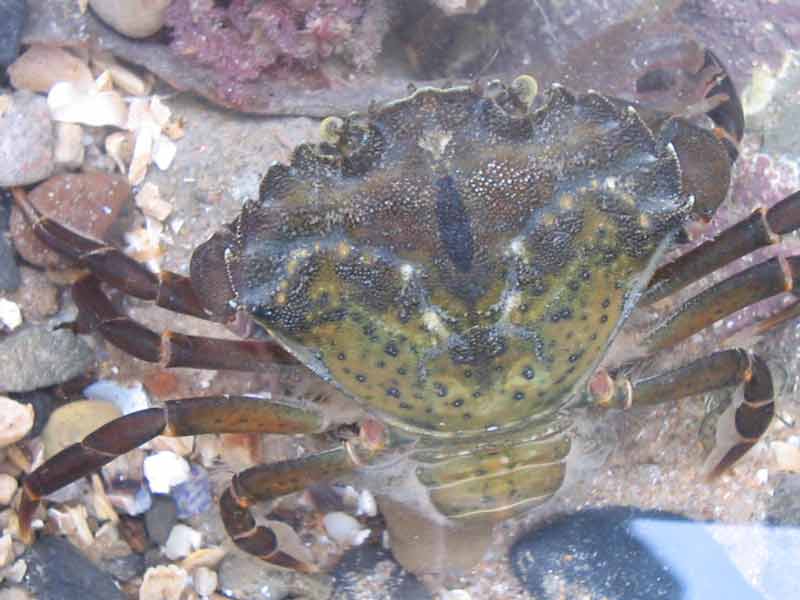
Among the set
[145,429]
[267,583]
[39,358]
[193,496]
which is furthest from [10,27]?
[267,583]

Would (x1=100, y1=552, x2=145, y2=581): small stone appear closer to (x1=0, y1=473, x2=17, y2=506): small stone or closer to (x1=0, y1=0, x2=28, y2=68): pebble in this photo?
(x1=0, y1=473, x2=17, y2=506): small stone

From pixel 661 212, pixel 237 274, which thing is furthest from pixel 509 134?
pixel 237 274

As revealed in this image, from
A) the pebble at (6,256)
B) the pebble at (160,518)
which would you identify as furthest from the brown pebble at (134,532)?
the pebble at (6,256)

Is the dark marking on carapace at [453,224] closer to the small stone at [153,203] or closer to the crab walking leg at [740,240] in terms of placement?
the crab walking leg at [740,240]

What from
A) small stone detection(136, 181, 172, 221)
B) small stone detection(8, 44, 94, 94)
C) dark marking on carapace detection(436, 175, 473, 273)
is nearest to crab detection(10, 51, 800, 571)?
dark marking on carapace detection(436, 175, 473, 273)

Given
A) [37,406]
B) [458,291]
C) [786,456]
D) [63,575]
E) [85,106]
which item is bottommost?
[63,575]

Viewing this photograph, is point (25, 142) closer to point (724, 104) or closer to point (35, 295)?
point (35, 295)

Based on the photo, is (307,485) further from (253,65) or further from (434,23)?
(434,23)
